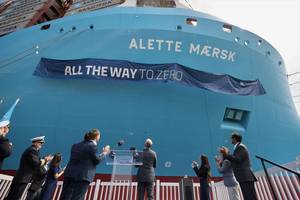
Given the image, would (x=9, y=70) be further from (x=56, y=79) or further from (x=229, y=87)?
(x=229, y=87)

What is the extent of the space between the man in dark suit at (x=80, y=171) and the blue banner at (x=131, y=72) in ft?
13.3

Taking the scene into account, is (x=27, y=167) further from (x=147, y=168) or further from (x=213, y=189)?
(x=213, y=189)

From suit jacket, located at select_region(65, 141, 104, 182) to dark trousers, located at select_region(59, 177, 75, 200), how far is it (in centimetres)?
10

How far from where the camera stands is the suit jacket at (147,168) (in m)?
5.07

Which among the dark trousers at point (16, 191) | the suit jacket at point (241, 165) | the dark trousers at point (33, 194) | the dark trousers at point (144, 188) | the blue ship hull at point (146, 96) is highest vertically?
the blue ship hull at point (146, 96)

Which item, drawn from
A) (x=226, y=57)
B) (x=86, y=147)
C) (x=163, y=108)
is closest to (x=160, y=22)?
(x=226, y=57)

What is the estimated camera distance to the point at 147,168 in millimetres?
5168

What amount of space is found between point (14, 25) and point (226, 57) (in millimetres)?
15411

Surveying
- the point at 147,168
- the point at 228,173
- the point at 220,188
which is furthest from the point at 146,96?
the point at 228,173

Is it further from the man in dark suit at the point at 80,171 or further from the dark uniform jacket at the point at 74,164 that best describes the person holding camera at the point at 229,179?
the dark uniform jacket at the point at 74,164

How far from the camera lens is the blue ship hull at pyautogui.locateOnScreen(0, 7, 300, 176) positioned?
7.75 meters

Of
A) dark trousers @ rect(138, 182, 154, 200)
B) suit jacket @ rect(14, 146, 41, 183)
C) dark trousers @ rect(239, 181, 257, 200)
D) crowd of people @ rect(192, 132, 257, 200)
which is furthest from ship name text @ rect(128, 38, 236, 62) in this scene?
dark trousers @ rect(239, 181, 257, 200)

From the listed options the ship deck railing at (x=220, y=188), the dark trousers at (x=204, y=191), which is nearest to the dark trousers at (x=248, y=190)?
the ship deck railing at (x=220, y=188)

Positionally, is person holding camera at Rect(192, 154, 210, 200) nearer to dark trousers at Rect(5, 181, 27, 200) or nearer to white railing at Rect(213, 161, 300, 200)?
white railing at Rect(213, 161, 300, 200)
